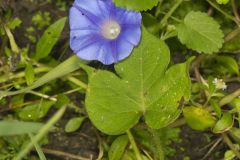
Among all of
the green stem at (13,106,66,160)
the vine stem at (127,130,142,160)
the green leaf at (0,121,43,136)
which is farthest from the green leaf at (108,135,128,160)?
the green stem at (13,106,66,160)

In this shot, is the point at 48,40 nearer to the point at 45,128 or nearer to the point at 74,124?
the point at 74,124

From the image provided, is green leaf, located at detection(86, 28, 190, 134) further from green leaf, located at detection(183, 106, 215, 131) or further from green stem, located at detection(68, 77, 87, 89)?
green stem, located at detection(68, 77, 87, 89)

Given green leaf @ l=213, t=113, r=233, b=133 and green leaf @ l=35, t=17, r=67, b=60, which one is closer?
green leaf @ l=213, t=113, r=233, b=133

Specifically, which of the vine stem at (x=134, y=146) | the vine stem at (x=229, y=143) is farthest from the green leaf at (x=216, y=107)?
the vine stem at (x=134, y=146)

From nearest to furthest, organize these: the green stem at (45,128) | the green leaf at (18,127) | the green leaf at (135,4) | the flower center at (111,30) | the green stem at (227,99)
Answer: the green stem at (45,128), the green leaf at (18,127), the green leaf at (135,4), the flower center at (111,30), the green stem at (227,99)

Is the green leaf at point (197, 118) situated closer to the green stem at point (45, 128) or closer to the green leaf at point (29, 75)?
the green leaf at point (29, 75)

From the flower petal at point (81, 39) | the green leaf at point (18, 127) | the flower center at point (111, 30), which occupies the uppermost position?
the green leaf at point (18, 127)

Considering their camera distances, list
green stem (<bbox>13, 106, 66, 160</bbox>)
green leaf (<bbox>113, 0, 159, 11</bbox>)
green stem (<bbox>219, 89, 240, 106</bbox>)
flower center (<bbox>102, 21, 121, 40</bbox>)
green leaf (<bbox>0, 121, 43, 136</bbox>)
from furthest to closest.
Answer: green stem (<bbox>219, 89, 240, 106</bbox>) → flower center (<bbox>102, 21, 121, 40</bbox>) → green leaf (<bbox>113, 0, 159, 11</bbox>) → green leaf (<bbox>0, 121, 43, 136</bbox>) → green stem (<bbox>13, 106, 66, 160</bbox>)

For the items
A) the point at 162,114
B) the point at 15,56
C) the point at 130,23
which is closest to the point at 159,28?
the point at 130,23

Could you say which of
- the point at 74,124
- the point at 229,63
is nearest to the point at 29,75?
the point at 74,124
